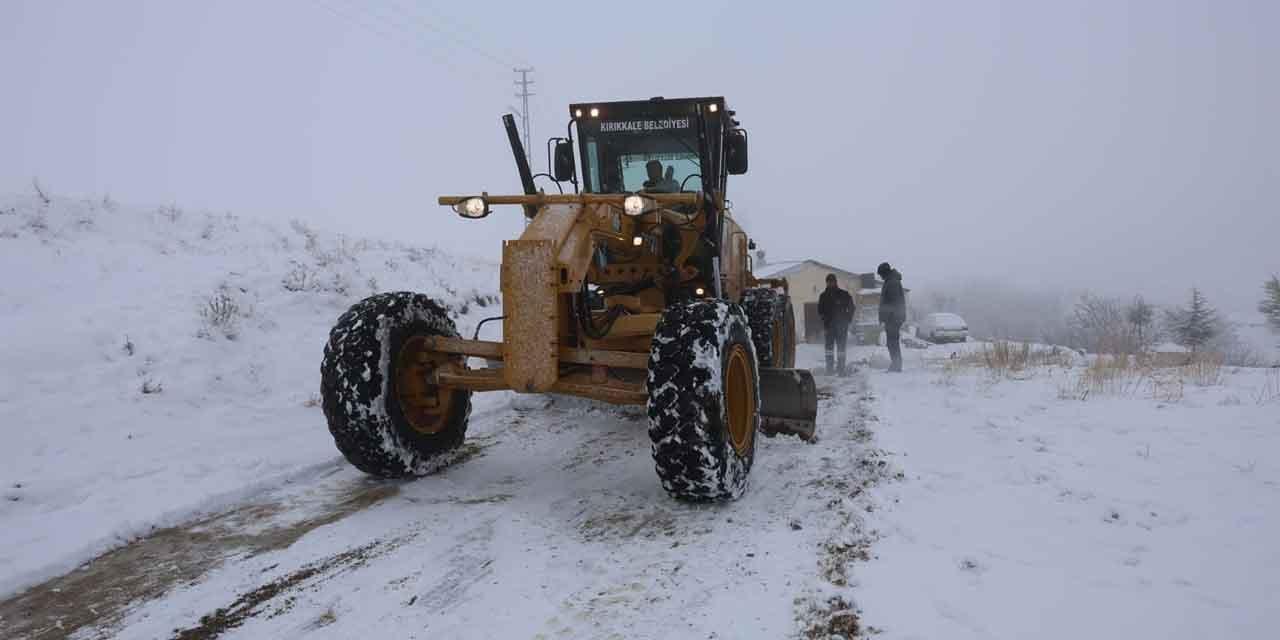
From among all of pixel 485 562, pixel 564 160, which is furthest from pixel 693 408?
pixel 564 160

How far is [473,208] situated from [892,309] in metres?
9.00

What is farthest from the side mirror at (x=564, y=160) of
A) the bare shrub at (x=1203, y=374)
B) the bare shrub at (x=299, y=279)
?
the bare shrub at (x=1203, y=374)

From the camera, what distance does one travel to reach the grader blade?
532 cm

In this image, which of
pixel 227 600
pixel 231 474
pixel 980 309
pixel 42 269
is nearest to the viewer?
pixel 227 600

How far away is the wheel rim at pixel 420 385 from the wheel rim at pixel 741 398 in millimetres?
1858

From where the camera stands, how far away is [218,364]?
261 inches

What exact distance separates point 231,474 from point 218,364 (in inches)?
103

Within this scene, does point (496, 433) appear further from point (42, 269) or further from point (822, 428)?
point (42, 269)

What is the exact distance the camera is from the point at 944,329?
107 ft

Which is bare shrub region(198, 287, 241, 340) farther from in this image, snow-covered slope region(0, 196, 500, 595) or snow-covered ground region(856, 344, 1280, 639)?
snow-covered ground region(856, 344, 1280, 639)

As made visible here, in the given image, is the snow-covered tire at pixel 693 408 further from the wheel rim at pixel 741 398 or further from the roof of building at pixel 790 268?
the roof of building at pixel 790 268

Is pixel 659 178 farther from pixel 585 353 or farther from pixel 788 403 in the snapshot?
pixel 585 353

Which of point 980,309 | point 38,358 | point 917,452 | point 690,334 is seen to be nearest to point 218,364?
point 38,358

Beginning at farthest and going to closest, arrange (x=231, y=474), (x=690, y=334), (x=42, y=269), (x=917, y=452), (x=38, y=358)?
(x=42, y=269), (x=38, y=358), (x=917, y=452), (x=231, y=474), (x=690, y=334)
